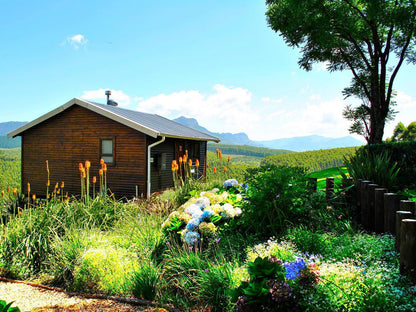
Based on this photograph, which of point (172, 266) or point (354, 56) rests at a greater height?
point (354, 56)

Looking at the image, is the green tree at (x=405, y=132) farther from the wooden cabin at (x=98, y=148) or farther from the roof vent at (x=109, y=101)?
the roof vent at (x=109, y=101)

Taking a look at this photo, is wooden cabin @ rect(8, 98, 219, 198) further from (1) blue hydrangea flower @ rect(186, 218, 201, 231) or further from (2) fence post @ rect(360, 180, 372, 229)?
(2) fence post @ rect(360, 180, 372, 229)

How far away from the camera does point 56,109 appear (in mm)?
14406

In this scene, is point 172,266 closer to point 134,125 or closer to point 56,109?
point 134,125

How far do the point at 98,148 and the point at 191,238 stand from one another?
1057 centimetres

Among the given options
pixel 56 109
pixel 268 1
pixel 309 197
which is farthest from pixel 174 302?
pixel 268 1

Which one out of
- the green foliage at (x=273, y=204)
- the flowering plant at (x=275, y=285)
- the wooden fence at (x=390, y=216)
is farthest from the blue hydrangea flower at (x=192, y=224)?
the wooden fence at (x=390, y=216)

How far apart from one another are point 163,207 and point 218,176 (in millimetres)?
3551

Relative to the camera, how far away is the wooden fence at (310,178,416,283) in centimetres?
310

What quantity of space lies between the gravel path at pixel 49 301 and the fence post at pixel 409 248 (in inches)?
106

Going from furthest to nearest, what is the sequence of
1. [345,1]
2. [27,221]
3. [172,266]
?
1. [345,1]
2. [27,221]
3. [172,266]

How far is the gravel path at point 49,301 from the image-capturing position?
349cm

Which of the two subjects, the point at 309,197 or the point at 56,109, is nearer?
the point at 309,197

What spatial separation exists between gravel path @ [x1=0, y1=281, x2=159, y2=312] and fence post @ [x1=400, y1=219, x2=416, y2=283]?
2687mm
